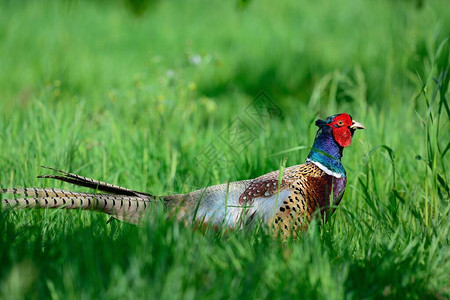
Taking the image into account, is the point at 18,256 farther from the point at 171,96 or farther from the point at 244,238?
the point at 171,96

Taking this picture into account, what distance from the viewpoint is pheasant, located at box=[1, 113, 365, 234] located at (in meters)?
2.71

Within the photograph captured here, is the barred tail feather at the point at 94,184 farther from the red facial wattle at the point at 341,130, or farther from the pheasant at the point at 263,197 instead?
the red facial wattle at the point at 341,130

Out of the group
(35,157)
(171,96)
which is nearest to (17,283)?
(35,157)

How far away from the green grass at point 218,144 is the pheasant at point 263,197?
11 centimetres

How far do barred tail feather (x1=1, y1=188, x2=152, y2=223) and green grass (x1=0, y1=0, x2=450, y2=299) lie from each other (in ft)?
0.22

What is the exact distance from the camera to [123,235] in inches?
97.2

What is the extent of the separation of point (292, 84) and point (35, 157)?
3.67 metres

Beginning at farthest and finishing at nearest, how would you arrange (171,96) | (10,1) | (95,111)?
(10,1), (171,96), (95,111)

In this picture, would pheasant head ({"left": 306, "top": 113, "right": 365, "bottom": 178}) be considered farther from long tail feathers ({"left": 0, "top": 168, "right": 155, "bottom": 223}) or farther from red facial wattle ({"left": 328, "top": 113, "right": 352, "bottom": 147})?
long tail feathers ({"left": 0, "top": 168, "right": 155, "bottom": 223})

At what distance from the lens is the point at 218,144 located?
13.7 feet

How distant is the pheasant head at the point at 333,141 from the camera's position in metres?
2.94

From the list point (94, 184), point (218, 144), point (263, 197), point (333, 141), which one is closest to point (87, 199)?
point (94, 184)

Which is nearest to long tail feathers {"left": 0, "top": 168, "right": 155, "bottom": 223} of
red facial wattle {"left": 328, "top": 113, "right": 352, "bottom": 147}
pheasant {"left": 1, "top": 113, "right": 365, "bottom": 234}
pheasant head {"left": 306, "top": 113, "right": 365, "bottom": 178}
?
pheasant {"left": 1, "top": 113, "right": 365, "bottom": 234}

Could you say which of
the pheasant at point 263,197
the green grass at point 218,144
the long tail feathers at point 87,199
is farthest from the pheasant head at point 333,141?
the long tail feathers at point 87,199
